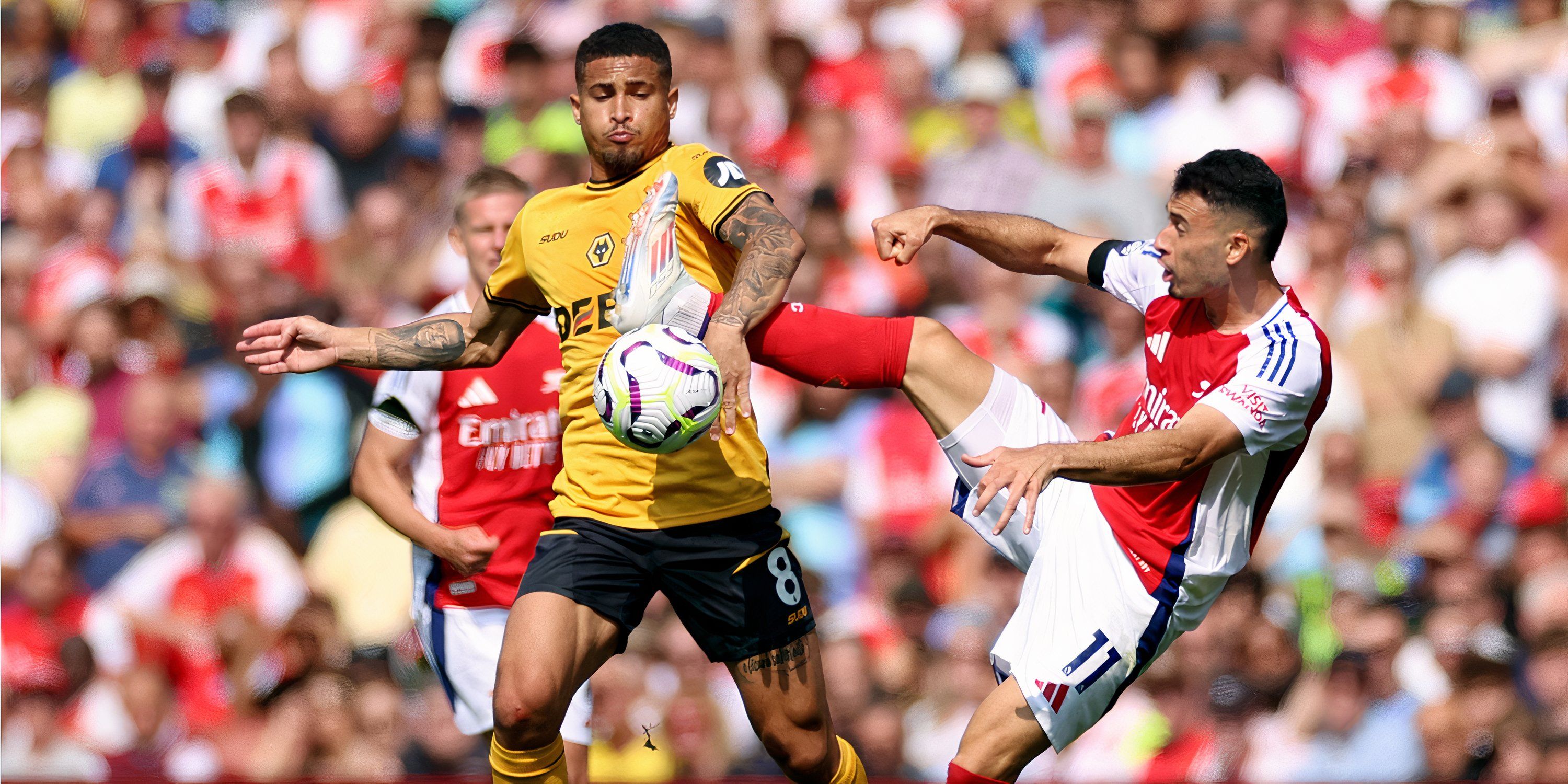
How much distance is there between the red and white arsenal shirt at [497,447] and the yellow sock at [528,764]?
103 centimetres

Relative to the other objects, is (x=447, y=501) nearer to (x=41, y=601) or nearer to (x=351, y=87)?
(x=41, y=601)

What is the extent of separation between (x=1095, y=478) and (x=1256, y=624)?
3475mm

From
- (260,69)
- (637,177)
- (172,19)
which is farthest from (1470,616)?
(172,19)

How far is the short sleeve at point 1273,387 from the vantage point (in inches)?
192

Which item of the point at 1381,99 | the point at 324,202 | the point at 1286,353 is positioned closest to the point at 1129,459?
the point at 1286,353

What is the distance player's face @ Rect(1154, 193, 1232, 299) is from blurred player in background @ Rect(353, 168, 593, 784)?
2347mm

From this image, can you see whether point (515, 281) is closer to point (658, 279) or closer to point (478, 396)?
point (658, 279)

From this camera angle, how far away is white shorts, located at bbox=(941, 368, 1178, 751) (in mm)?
5098

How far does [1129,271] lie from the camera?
17.9ft

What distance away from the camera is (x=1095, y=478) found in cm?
460

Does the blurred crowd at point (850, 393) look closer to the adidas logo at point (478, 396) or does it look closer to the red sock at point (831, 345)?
the adidas logo at point (478, 396)

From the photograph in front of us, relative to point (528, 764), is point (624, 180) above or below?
above

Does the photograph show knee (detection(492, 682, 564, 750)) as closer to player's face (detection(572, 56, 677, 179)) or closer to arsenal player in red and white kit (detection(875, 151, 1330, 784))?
arsenal player in red and white kit (detection(875, 151, 1330, 784))

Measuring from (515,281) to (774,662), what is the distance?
151cm
